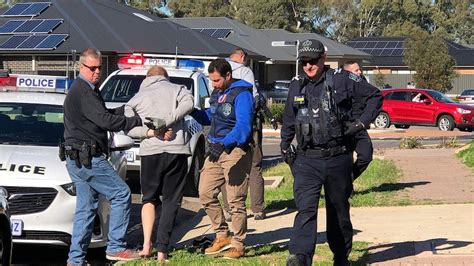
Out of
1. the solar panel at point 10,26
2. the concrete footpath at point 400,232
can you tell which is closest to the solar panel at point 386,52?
the solar panel at point 10,26

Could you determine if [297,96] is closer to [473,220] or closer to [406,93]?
[473,220]

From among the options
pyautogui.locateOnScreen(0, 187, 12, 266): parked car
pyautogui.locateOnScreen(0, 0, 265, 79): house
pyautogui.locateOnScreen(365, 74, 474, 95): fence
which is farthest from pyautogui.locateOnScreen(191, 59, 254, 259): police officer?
pyautogui.locateOnScreen(365, 74, 474, 95): fence

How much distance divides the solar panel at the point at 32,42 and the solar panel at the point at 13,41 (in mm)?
213

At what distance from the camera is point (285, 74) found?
58.3 metres

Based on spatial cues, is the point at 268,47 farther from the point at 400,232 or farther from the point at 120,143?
the point at 120,143

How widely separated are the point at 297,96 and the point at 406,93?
25141 mm

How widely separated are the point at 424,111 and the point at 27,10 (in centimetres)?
1684

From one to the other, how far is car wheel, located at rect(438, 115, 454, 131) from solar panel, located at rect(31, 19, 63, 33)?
15.2 m

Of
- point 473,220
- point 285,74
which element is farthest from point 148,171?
point 285,74

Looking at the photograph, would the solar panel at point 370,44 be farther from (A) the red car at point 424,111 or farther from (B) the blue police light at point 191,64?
(B) the blue police light at point 191,64

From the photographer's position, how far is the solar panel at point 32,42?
3061 cm

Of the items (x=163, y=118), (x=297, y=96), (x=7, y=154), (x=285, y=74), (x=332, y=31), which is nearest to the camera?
(x=297, y=96)

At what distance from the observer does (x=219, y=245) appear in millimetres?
7863

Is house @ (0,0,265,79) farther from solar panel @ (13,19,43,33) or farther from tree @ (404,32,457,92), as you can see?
tree @ (404,32,457,92)
